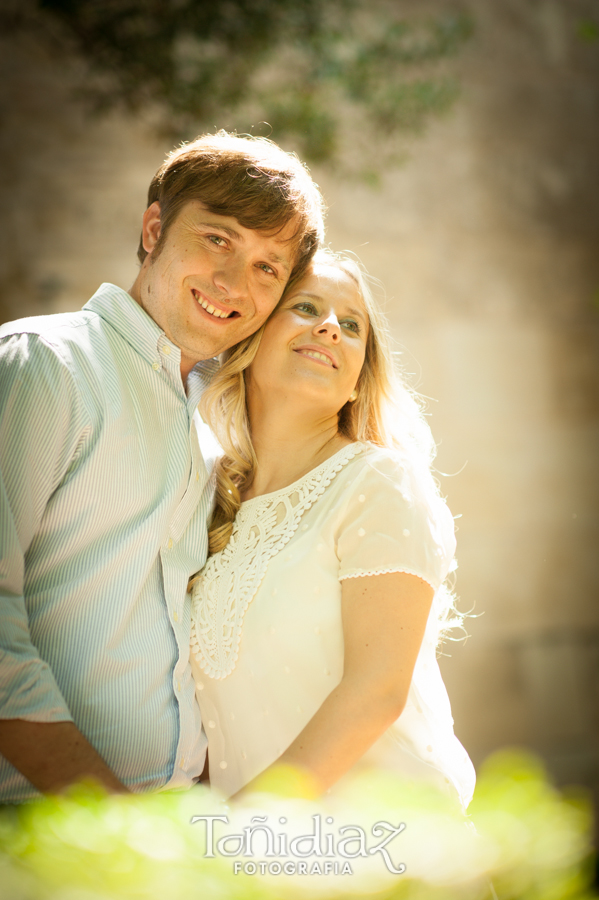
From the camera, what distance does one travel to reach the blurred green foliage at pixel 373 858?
0.57m

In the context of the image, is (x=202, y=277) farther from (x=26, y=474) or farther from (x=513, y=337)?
(x=513, y=337)

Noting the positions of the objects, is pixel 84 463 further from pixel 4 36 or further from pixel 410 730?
pixel 4 36

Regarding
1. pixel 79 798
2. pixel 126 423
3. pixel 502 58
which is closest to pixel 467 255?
pixel 502 58

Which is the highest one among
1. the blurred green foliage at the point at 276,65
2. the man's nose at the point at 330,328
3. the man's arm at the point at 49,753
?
the blurred green foliage at the point at 276,65

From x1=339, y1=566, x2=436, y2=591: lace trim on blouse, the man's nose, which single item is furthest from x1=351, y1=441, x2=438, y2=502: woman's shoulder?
the man's nose

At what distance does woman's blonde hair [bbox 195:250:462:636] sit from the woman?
31 millimetres

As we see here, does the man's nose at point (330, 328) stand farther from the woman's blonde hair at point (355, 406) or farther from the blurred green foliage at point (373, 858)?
the blurred green foliage at point (373, 858)

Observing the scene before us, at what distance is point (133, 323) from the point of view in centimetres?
158

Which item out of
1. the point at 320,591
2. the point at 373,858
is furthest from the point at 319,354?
the point at 373,858

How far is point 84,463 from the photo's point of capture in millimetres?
1362

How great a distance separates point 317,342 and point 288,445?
283 millimetres

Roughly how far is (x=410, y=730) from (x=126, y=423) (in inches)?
34.7

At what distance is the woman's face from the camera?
1829 millimetres

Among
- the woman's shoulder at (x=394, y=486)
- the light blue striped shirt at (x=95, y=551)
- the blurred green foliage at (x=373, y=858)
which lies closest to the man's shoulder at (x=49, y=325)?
the light blue striped shirt at (x=95, y=551)
